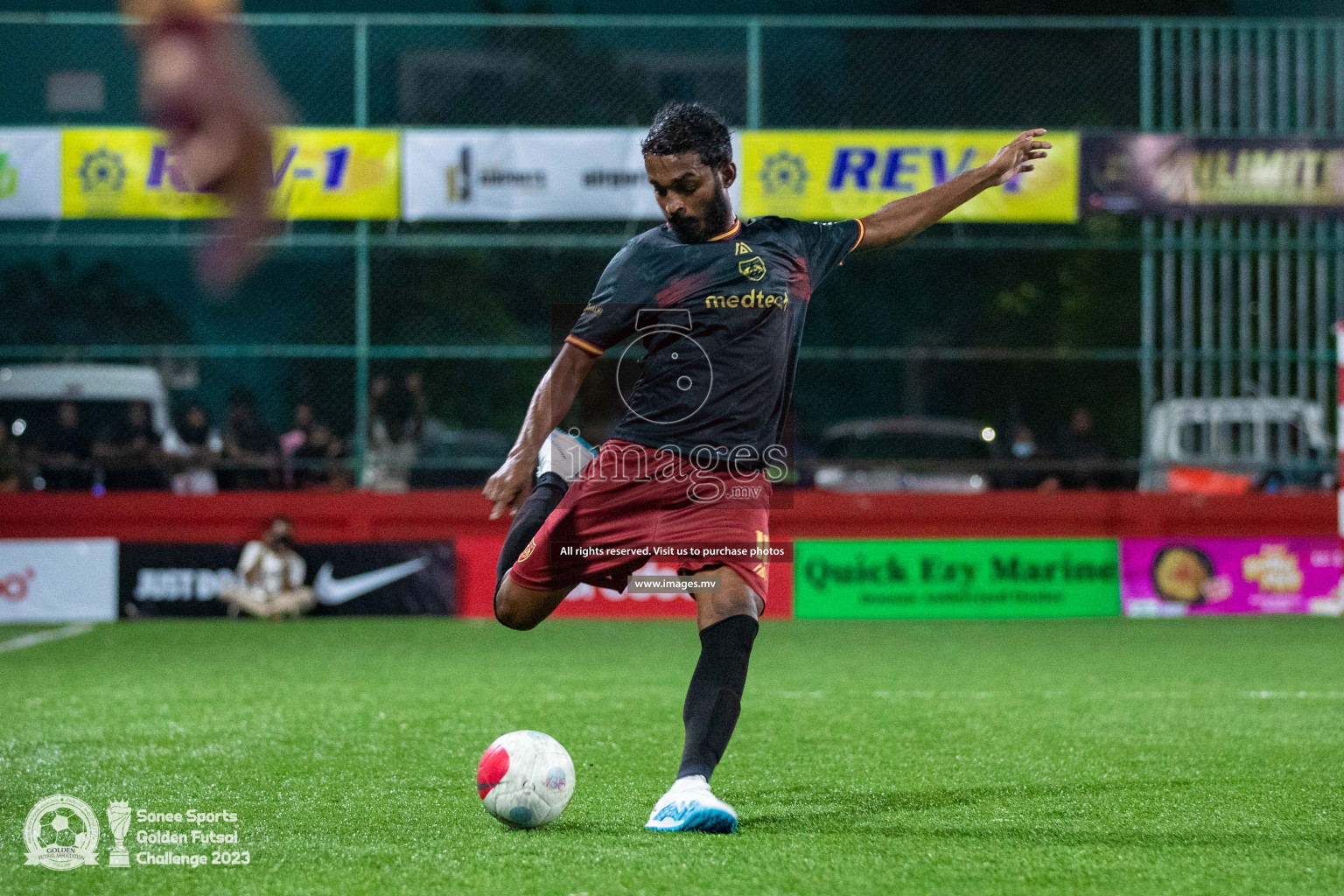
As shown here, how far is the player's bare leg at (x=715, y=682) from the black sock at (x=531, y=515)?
712 millimetres

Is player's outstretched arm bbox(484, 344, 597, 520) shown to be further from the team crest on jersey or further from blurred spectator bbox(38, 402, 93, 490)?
blurred spectator bbox(38, 402, 93, 490)

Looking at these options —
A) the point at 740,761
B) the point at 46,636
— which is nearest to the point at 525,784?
the point at 740,761

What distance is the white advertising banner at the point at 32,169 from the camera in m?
14.1

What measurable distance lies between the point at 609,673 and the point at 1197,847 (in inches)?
209

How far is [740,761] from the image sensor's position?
19.9ft

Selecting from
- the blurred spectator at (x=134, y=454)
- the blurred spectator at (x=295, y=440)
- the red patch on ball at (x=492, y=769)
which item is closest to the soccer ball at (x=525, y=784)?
the red patch on ball at (x=492, y=769)

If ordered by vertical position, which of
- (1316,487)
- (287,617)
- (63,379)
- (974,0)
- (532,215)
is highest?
(974,0)

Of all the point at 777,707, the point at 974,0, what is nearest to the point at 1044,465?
the point at 777,707

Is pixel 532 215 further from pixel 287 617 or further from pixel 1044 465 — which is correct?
pixel 1044 465

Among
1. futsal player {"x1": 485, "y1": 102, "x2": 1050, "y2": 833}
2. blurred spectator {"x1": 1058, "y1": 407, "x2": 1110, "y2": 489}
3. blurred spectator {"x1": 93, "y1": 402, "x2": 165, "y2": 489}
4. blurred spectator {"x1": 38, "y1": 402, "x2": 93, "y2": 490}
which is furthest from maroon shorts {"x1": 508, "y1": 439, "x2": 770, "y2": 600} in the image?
blurred spectator {"x1": 38, "y1": 402, "x2": 93, "y2": 490}

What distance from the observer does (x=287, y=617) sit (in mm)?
13320

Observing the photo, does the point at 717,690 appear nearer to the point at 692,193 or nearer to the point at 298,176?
the point at 692,193

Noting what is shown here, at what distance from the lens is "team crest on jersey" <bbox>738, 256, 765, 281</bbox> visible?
488 cm

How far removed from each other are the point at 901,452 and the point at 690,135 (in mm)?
14481
